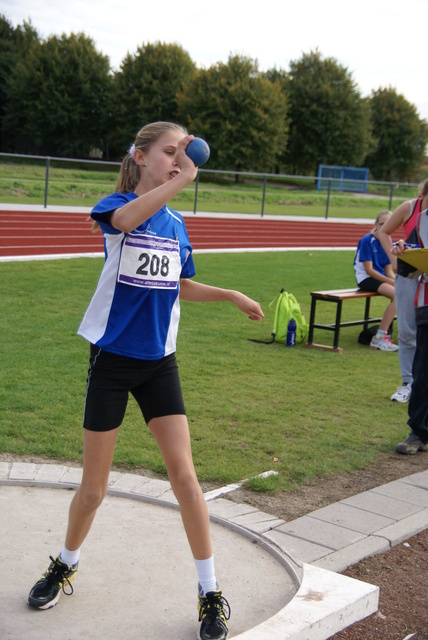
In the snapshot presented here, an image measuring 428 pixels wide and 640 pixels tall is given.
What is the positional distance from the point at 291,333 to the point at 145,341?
6.15m

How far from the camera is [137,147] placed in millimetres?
2914

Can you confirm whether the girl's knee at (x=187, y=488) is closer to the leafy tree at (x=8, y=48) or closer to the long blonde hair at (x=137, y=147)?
the long blonde hair at (x=137, y=147)

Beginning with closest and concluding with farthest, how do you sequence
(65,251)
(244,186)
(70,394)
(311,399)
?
1. (70,394)
2. (311,399)
3. (65,251)
4. (244,186)

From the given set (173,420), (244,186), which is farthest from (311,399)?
(244,186)

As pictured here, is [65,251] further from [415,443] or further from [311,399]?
[415,443]

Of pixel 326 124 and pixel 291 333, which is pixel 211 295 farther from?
pixel 326 124

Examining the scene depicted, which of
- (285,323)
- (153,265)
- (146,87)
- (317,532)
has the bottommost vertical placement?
(317,532)

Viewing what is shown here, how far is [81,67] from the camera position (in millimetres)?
57594

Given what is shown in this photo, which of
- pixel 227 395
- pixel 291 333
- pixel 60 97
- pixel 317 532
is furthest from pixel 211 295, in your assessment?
pixel 60 97

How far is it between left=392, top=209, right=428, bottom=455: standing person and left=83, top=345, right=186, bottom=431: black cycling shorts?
9.59 ft

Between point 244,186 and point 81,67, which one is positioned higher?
point 81,67

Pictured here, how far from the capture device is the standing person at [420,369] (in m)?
5.33

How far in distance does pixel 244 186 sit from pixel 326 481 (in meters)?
25.2

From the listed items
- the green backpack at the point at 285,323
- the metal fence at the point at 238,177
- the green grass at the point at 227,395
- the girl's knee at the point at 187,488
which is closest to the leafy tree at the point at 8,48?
the metal fence at the point at 238,177
